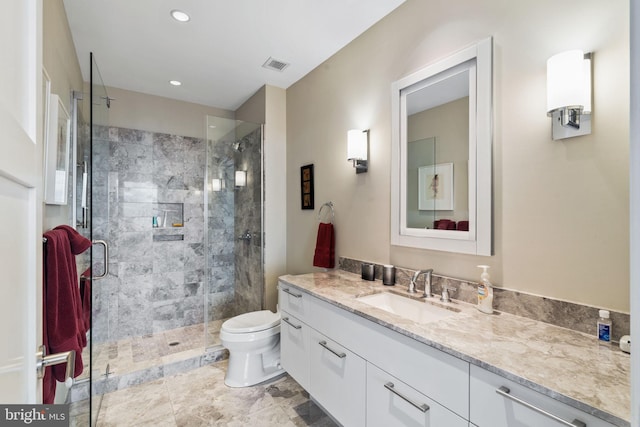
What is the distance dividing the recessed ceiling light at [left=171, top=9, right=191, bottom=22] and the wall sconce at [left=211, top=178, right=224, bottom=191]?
1399 mm

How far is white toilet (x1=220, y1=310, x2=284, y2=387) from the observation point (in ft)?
7.89

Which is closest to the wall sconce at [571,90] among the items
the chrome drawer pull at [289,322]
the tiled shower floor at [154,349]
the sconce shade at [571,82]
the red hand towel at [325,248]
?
the sconce shade at [571,82]

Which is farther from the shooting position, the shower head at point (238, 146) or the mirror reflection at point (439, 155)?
the shower head at point (238, 146)

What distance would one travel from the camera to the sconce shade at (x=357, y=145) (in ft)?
7.10

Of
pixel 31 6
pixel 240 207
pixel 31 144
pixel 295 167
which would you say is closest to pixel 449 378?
pixel 31 144

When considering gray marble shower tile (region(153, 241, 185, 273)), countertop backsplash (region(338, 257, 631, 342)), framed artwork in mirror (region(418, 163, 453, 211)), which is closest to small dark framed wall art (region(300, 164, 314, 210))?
framed artwork in mirror (region(418, 163, 453, 211))

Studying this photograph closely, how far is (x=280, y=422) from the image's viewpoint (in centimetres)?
200

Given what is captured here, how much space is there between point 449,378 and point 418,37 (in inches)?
70.7

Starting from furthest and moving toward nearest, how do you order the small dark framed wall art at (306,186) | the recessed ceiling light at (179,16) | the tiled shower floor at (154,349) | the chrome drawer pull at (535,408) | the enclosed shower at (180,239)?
the enclosed shower at (180,239) < the small dark framed wall art at (306,186) < the tiled shower floor at (154,349) < the recessed ceiling light at (179,16) < the chrome drawer pull at (535,408)

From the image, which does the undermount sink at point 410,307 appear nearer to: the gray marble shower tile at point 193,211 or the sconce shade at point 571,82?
the sconce shade at point 571,82

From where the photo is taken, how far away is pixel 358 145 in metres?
2.16

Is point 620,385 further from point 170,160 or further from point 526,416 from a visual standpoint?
point 170,160

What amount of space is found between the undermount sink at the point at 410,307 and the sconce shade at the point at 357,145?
0.95 metres

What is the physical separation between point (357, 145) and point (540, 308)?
4.60 ft
